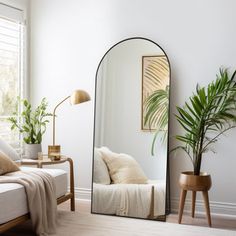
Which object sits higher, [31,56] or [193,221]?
[31,56]

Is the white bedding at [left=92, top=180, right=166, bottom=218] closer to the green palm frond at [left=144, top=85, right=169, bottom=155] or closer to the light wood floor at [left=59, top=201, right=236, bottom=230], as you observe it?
the light wood floor at [left=59, top=201, right=236, bottom=230]

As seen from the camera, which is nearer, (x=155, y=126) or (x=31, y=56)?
(x=155, y=126)

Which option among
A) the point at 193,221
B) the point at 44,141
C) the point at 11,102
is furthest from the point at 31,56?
the point at 193,221

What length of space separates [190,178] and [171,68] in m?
1.18

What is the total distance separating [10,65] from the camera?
5141 mm

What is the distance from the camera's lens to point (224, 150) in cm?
452

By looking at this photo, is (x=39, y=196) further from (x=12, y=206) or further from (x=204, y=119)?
(x=204, y=119)

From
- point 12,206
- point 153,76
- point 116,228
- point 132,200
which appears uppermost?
point 153,76

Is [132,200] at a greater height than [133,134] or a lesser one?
lesser

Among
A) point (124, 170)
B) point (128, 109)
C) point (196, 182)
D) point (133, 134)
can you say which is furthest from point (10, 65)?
point (196, 182)

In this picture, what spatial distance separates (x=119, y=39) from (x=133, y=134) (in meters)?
1.04

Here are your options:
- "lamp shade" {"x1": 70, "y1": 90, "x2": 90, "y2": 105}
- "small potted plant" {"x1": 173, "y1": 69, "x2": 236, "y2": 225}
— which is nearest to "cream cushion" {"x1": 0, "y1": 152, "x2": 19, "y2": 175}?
"lamp shade" {"x1": 70, "y1": 90, "x2": 90, "y2": 105}

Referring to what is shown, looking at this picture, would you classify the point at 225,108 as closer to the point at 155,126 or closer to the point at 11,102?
the point at 155,126

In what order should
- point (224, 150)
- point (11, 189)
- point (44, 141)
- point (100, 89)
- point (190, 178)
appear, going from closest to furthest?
point (11, 189), point (190, 178), point (224, 150), point (100, 89), point (44, 141)
